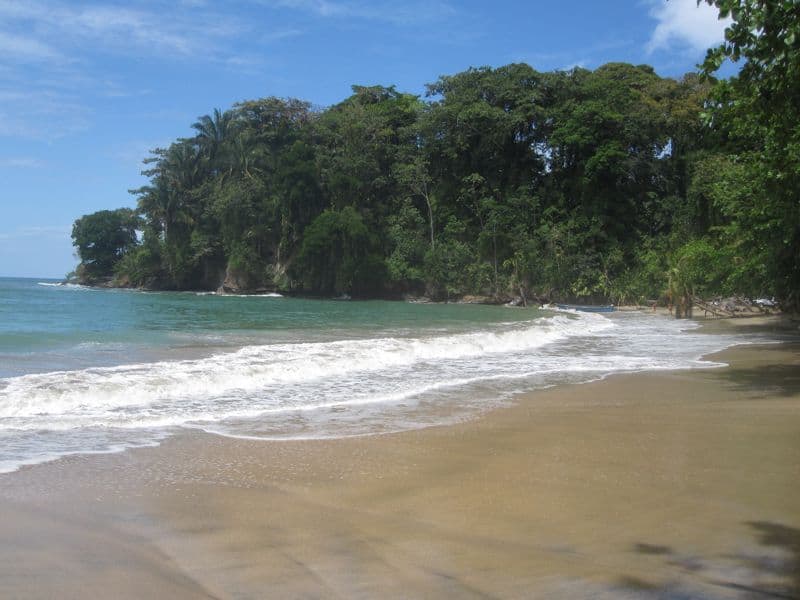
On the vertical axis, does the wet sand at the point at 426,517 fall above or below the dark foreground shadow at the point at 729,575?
below

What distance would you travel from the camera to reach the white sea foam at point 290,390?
6820mm

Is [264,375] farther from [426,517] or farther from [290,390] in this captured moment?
[426,517]

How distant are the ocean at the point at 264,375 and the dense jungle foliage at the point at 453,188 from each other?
23463 mm

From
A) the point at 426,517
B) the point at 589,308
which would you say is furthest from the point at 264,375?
the point at 589,308

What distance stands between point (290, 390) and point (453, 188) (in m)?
41.8

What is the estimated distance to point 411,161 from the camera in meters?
51.1

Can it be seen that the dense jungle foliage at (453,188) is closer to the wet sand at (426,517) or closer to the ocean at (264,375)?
the ocean at (264,375)

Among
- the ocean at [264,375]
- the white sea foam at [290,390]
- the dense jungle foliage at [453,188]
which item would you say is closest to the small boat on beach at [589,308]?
the dense jungle foliage at [453,188]

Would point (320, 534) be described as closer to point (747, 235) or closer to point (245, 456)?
point (245, 456)

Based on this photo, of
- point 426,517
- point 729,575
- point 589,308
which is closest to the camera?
point 729,575

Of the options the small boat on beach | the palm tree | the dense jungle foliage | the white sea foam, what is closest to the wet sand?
the white sea foam

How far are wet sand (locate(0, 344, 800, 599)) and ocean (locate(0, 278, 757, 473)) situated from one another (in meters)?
0.84

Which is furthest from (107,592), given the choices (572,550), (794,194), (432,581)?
(794,194)

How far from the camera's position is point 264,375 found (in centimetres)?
1054
